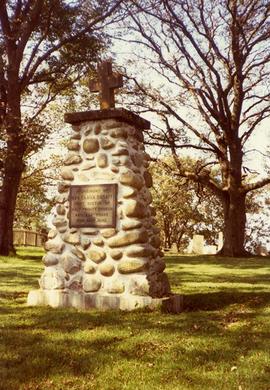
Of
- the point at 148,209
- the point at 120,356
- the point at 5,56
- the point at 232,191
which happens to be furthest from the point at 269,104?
the point at 120,356

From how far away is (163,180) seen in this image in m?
39.7

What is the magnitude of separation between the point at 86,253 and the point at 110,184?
3.78 ft

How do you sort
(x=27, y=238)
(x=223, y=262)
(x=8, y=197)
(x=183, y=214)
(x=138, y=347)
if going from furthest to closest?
(x=183, y=214) → (x=27, y=238) → (x=8, y=197) → (x=223, y=262) → (x=138, y=347)

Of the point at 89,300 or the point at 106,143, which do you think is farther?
the point at 106,143

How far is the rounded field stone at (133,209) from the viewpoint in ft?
24.2

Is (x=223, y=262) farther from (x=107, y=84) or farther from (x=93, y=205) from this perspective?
(x=107, y=84)

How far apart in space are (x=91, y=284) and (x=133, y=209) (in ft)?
4.37

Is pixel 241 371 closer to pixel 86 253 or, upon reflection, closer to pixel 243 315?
pixel 243 315

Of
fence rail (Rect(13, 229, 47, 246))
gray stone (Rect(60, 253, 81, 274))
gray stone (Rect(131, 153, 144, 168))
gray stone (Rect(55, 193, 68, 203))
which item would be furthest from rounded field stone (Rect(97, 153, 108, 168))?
fence rail (Rect(13, 229, 47, 246))

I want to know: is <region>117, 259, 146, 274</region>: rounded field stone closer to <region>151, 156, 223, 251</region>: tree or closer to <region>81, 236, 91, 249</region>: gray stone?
<region>81, 236, 91, 249</region>: gray stone

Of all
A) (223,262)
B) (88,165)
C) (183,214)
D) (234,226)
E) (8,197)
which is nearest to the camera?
(88,165)

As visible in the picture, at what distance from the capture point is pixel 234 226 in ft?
76.8

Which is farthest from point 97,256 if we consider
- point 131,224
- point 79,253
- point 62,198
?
point 62,198

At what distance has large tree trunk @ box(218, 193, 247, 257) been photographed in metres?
22.9
